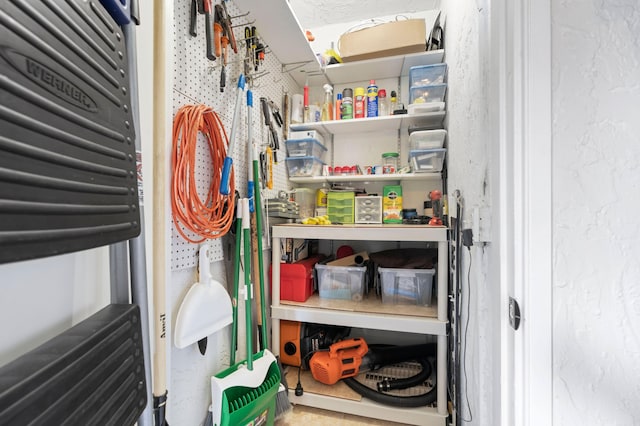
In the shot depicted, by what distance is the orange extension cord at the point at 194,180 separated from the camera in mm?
963

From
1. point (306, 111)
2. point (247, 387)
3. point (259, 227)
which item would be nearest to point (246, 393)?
point (247, 387)

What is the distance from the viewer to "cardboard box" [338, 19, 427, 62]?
67.4 inches

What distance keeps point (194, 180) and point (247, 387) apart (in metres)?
0.93

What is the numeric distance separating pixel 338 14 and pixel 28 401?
101 inches

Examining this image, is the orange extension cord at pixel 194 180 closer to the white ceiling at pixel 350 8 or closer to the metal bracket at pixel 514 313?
the metal bracket at pixel 514 313

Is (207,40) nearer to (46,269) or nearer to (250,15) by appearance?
(250,15)

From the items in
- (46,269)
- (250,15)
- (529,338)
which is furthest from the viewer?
(250,15)

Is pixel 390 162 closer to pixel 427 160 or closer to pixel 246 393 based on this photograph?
pixel 427 160

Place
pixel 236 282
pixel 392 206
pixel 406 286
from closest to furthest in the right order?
pixel 236 282
pixel 406 286
pixel 392 206

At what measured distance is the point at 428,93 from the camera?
173 cm

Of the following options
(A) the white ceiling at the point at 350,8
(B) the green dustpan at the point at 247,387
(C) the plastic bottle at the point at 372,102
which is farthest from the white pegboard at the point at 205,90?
(C) the plastic bottle at the point at 372,102

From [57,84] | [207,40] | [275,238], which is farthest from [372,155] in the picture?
[57,84]

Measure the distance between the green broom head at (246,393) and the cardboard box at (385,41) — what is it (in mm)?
2026

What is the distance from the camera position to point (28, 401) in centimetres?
28
